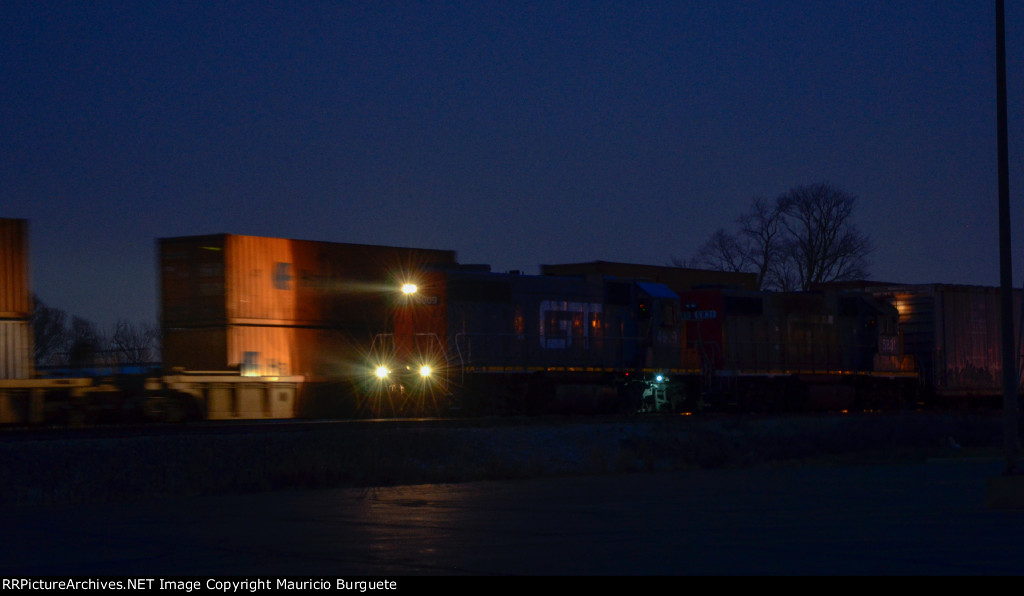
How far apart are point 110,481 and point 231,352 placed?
34.6ft

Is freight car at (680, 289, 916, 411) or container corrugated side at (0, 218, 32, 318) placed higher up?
container corrugated side at (0, 218, 32, 318)

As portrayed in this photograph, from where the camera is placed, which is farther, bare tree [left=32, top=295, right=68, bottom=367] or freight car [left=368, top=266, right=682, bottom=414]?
bare tree [left=32, top=295, right=68, bottom=367]

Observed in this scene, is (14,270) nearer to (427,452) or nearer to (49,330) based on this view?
(427,452)

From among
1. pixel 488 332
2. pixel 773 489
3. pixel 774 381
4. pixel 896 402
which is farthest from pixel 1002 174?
pixel 896 402

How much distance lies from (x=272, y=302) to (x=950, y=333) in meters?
21.2

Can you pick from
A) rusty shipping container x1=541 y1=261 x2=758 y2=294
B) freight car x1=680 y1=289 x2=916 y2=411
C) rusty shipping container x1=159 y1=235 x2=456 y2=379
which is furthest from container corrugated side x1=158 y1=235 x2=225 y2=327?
rusty shipping container x1=541 y1=261 x2=758 y2=294

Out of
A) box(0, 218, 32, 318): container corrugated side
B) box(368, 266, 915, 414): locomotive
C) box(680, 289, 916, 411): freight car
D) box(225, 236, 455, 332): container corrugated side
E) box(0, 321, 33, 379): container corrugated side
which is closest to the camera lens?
box(0, 218, 32, 318): container corrugated side

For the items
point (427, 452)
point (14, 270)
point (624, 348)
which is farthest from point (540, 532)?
point (624, 348)

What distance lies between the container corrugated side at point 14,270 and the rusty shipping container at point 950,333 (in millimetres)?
25701

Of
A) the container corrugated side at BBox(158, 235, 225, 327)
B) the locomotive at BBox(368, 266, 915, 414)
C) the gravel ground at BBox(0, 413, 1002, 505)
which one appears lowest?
the gravel ground at BBox(0, 413, 1002, 505)

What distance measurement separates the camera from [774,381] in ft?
113

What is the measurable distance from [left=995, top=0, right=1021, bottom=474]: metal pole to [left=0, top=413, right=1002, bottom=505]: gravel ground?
6911mm

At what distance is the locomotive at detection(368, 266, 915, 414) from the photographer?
92.8 feet

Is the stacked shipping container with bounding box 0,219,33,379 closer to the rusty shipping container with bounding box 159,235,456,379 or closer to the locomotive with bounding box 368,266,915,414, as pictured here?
the rusty shipping container with bounding box 159,235,456,379
